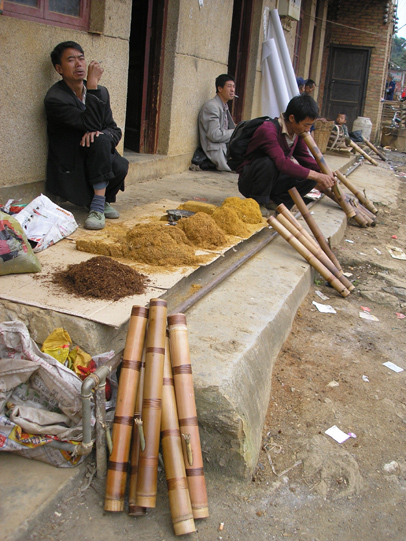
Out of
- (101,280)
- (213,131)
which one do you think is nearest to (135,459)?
(101,280)

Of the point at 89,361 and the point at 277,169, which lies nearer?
the point at 89,361

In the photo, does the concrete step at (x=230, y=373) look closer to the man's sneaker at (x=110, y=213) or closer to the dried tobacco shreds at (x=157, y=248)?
the dried tobacco shreds at (x=157, y=248)

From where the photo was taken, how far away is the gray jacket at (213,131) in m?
7.17

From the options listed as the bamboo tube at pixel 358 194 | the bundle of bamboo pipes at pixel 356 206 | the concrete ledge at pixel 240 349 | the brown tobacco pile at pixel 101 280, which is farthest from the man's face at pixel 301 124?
the bamboo tube at pixel 358 194

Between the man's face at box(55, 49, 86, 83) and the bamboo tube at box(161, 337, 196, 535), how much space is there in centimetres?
256

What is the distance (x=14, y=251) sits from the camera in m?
2.85

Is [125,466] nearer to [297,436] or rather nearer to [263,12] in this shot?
[297,436]

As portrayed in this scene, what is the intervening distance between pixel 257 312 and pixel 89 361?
115 centimetres

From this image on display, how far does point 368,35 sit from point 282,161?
1436 cm

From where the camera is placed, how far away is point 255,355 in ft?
8.86

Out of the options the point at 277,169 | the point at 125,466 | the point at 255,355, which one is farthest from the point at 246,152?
the point at 125,466

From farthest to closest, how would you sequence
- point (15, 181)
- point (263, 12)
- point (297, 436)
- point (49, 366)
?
point (263, 12) < point (15, 181) < point (297, 436) < point (49, 366)

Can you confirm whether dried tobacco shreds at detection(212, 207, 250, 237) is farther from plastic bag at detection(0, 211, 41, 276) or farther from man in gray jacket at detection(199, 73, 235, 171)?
man in gray jacket at detection(199, 73, 235, 171)

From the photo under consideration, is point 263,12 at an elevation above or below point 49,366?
above
